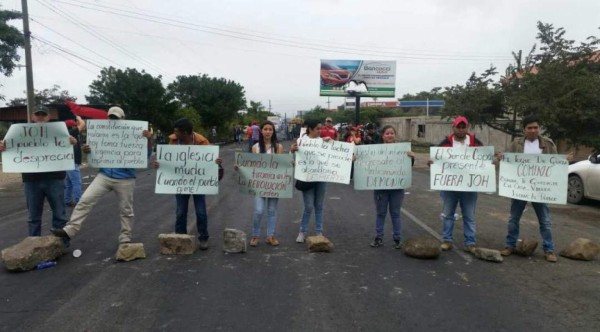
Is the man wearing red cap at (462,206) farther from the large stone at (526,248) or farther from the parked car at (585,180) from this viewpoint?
the parked car at (585,180)

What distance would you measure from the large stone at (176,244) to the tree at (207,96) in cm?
3485

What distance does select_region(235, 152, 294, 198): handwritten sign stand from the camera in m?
6.29

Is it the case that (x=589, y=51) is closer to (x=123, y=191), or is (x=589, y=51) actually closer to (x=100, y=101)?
(x=123, y=191)

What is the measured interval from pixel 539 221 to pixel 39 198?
6383mm

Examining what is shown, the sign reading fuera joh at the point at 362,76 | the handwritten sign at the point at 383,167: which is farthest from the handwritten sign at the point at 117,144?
the sign reading fuera joh at the point at 362,76

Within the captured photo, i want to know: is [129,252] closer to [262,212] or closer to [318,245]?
[262,212]

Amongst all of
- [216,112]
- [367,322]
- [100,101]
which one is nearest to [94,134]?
[367,322]

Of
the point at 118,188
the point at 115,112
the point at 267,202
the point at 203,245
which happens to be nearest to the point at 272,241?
the point at 267,202

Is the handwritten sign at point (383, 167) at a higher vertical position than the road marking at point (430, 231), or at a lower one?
higher

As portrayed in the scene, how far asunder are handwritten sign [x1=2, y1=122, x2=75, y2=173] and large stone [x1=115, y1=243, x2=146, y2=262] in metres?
1.31

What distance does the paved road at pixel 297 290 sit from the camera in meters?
3.79

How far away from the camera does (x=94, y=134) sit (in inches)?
238

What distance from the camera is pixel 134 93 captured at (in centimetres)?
3142

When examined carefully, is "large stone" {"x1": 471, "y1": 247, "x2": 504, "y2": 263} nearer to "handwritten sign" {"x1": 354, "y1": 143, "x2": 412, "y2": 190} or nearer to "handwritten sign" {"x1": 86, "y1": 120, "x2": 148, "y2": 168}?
"handwritten sign" {"x1": 354, "y1": 143, "x2": 412, "y2": 190}
